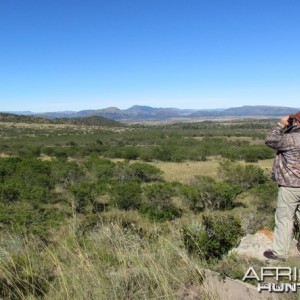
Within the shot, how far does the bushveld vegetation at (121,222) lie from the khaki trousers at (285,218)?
25.5 inches

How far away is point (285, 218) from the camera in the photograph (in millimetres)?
4234

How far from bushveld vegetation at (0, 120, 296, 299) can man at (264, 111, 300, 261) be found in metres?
0.68

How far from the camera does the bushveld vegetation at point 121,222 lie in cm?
313

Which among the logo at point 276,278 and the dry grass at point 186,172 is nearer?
the logo at point 276,278

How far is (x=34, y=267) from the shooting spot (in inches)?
146

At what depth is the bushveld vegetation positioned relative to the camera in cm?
313

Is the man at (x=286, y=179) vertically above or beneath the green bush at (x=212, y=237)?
above

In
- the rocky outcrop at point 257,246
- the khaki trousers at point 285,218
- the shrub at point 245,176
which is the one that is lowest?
the shrub at point 245,176

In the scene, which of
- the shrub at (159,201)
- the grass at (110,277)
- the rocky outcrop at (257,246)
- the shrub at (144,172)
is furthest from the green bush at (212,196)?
the grass at (110,277)

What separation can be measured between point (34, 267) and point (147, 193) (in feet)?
59.9

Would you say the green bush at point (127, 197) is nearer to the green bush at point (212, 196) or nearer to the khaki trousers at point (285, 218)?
the green bush at point (212, 196)

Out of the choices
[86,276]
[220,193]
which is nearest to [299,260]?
[86,276]

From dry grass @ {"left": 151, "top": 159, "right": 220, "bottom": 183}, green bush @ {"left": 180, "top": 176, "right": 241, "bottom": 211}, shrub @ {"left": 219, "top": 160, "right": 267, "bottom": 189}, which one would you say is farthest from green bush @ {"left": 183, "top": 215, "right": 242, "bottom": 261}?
dry grass @ {"left": 151, "top": 159, "right": 220, "bottom": 183}

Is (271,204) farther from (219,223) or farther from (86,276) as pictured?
(86,276)
